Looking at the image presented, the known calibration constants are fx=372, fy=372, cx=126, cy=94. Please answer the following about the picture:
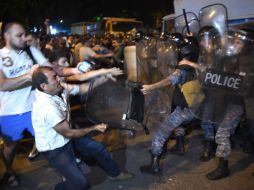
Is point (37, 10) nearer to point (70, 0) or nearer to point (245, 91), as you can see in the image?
point (70, 0)

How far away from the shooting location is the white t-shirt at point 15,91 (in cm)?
417

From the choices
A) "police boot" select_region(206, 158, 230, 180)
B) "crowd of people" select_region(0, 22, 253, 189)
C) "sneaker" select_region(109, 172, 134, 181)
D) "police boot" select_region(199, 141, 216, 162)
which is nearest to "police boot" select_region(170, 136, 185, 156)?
"police boot" select_region(199, 141, 216, 162)

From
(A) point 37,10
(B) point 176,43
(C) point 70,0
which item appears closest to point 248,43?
(B) point 176,43

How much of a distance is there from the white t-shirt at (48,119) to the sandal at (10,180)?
45.1 inches

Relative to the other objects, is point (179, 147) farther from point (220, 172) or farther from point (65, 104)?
point (65, 104)

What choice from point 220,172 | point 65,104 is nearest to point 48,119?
point 65,104

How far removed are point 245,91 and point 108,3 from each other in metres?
41.2

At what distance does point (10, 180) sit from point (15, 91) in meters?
1.09

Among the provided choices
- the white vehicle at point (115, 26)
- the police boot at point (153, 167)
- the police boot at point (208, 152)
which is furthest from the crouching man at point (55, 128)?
the white vehicle at point (115, 26)

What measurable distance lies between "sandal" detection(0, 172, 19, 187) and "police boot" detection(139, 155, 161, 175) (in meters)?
1.54

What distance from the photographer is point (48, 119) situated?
3.45 metres

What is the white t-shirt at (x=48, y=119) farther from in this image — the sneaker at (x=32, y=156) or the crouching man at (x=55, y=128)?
the sneaker at (x=32, y=156)

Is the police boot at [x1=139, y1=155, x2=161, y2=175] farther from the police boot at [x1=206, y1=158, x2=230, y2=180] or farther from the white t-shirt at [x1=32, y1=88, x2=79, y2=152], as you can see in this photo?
the white t-shirt at [x1=32, y1=88, x2=79, y2=152]

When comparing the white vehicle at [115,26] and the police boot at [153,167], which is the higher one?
the white vehicle at [115,26]
